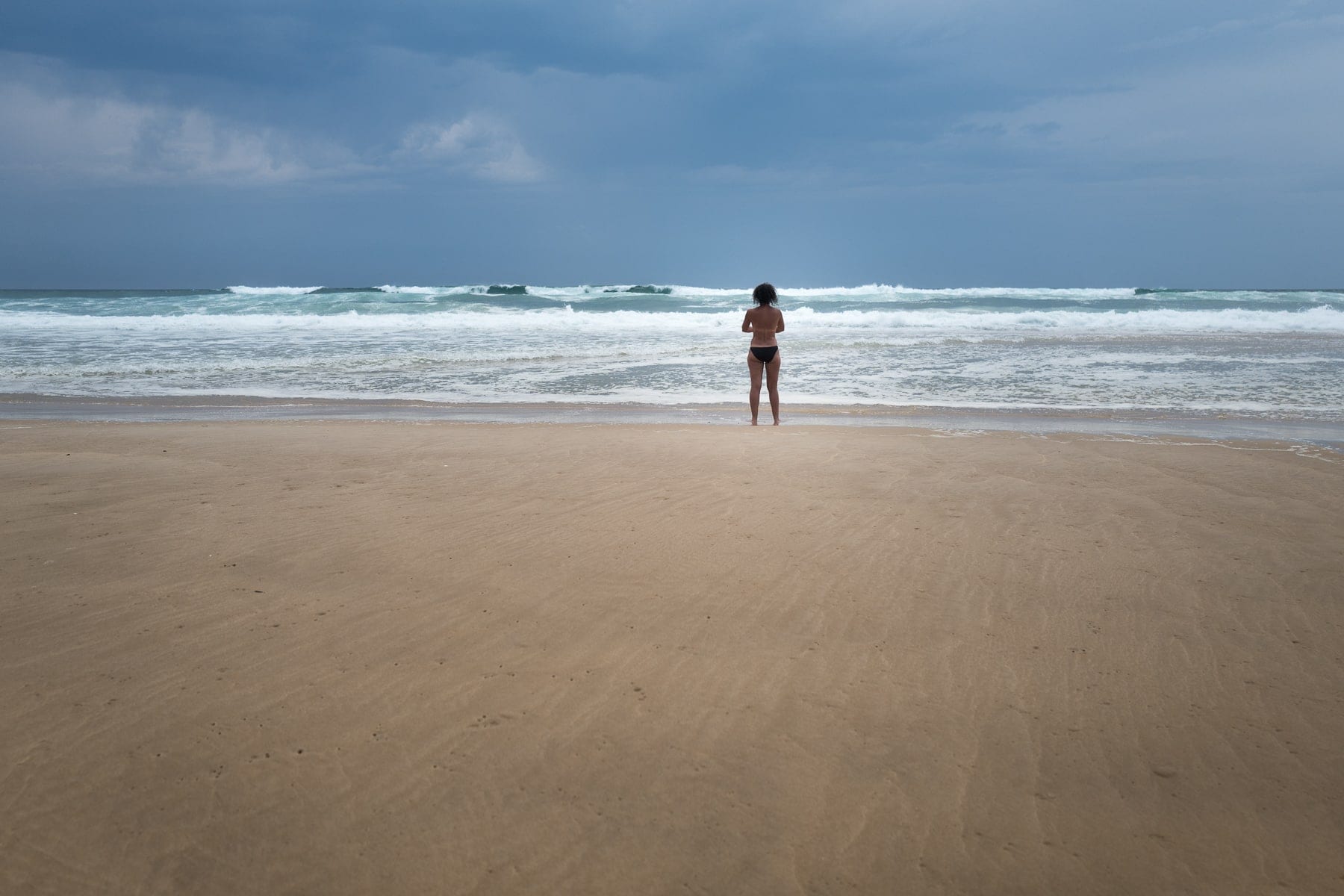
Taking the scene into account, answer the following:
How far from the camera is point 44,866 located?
2.12m

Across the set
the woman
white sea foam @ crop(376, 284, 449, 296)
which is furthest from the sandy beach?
white sea foam @ crop(376, 284, 449, 296)

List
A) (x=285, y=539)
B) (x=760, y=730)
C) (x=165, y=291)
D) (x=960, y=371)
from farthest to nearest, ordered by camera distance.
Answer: (x=165, y=291)
(x=960, y=371)
(x=285, y=539)
(x=760, y=730)

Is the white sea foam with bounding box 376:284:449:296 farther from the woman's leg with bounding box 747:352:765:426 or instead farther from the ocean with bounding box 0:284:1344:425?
the woman's leg with bounding box 747:352:765:426

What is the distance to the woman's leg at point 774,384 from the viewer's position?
966cm

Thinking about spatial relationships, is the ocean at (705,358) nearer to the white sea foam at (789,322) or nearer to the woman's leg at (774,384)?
Answer: the white sea foam at (789,322)

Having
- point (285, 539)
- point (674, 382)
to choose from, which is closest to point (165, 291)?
Result: point (674, 382)

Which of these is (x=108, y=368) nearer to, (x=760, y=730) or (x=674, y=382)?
(x=674, y=382)

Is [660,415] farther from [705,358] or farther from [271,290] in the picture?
[271,290]

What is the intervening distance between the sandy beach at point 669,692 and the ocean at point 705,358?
21.9 feet

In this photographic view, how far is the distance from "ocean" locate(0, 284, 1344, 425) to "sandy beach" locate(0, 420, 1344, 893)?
6.68 m

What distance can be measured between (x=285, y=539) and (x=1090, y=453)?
5.97 m

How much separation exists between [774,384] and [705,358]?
817 centimetres

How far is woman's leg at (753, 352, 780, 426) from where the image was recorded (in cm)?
966

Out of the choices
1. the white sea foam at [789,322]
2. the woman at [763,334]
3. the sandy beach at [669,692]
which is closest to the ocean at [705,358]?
the white sea foam at [789,322]
